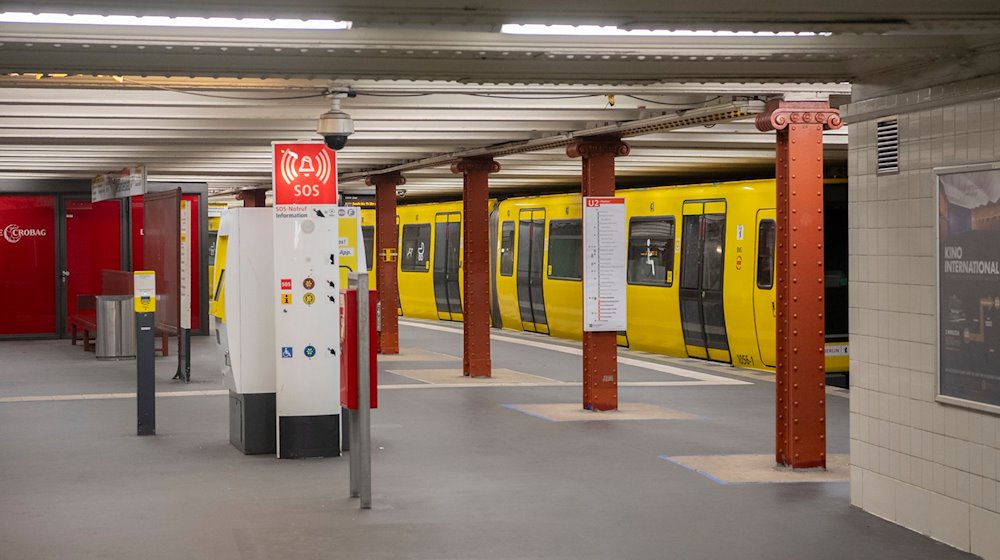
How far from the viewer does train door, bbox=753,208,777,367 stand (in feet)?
54.9

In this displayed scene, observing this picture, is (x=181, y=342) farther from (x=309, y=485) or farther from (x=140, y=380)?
(x=309, y=485)

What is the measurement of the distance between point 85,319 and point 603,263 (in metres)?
11.6

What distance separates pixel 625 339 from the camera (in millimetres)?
20797

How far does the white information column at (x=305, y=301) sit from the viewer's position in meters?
10.4

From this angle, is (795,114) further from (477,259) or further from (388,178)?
(388,178)

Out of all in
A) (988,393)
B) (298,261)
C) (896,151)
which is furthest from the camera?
(298,261)

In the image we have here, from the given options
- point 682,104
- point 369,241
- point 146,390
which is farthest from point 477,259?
point 369,241

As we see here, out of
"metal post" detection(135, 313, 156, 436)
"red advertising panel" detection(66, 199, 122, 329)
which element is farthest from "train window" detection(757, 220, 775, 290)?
"red advertising panel" detection(66, 199, 122, 329)

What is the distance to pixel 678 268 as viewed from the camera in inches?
744

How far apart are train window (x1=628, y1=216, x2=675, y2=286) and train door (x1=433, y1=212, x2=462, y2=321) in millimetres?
6756

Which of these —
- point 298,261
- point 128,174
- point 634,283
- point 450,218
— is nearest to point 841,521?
point 298,261

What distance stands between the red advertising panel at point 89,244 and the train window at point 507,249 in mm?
6717

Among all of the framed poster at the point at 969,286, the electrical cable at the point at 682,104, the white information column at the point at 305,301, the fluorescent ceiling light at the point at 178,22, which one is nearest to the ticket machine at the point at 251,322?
the white information column at the point at 305,301

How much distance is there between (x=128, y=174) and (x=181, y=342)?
11.8 ft
